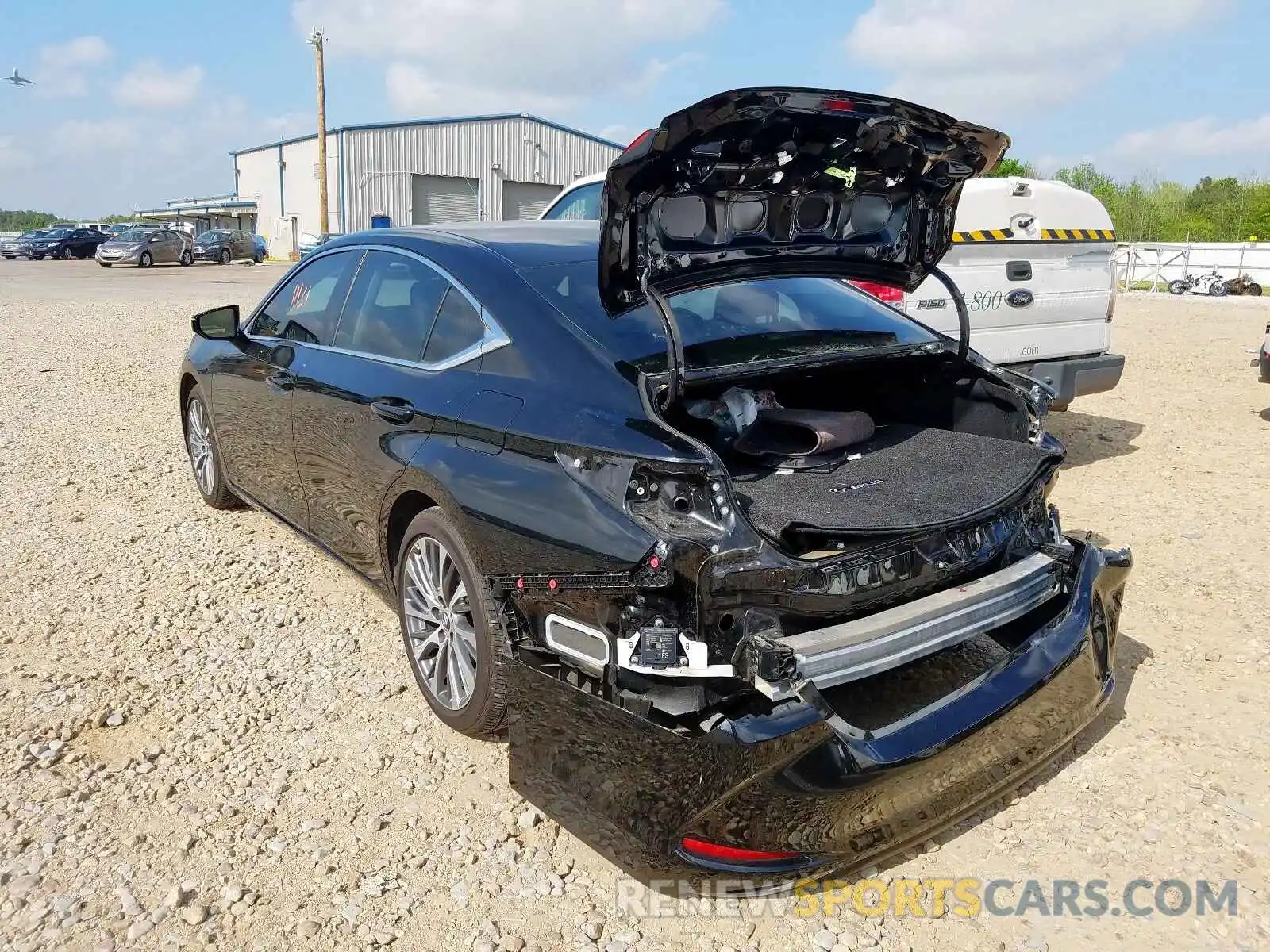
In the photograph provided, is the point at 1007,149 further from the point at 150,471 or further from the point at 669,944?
the point at 150,471

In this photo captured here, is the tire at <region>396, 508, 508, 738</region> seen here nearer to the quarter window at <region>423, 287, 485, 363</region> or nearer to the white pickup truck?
the quarter window at <region>423, 287, 485, 363</region>

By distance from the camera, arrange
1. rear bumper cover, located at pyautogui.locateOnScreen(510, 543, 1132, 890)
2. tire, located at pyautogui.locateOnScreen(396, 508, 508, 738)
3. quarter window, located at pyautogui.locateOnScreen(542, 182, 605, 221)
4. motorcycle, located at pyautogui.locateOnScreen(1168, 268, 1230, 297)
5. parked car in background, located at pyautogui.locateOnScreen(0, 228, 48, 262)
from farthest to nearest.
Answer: parked car in background, located at pyautogui.locateOnScreen(0, 228, 48, 262) → motorcycle, located at pyautogui.locateOnScreen(1168, 268, 1230, 297) → quarter window, located at pyautogui.locateOnScreen(542, 182, 605, 221) → tire, located at pyautogui.locateOnScreen(396, 508, 508, 738) → rear bumper cover, located at pyautogui.locateOnScreen(510, 543, 1132, 890)

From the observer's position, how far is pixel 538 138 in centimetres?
4019

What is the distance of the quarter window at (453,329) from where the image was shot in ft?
10.4

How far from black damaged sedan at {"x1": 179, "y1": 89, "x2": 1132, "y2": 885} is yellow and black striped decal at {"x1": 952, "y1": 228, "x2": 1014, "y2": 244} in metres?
2.44

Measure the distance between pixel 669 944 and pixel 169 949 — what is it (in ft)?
3.92

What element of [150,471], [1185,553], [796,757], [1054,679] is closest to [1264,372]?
[1185,553]

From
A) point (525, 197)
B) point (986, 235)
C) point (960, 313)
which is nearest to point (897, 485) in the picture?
point (960, 313)

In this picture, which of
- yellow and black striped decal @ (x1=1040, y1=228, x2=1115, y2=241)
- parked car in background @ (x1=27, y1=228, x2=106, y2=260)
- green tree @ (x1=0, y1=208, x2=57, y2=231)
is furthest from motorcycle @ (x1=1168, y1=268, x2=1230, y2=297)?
green tree @ (x1=0, y1=208, x2=57, y2=231)

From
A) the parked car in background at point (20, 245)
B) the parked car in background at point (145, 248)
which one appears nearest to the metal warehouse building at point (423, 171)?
the parked car in background at point (145, 248)

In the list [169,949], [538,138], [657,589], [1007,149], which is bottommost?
[169,949]

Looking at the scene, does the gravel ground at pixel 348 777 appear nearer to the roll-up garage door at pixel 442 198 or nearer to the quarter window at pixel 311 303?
the quarter window at pixel 311 303

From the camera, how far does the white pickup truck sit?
19.8 feet

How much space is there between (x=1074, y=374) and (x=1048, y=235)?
3.04 ft
